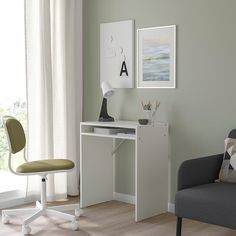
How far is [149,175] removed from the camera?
12.8 feet

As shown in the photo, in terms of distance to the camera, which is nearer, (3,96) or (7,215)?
(7,215)

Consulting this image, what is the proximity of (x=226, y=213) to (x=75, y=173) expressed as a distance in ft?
6.82

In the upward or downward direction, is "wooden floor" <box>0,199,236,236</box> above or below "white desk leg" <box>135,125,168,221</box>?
below

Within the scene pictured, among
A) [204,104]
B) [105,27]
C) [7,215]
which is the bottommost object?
[7,215]

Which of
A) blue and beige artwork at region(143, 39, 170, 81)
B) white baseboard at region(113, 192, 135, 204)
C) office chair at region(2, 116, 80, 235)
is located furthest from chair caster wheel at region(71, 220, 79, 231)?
blue and beige artwork at region(143, 39, 170, 81)

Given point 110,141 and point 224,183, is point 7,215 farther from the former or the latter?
point 224,183

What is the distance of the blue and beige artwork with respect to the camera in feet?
13.3

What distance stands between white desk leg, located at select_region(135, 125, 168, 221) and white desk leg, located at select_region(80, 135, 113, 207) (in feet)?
2.12

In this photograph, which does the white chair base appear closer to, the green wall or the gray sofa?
the gray sofa

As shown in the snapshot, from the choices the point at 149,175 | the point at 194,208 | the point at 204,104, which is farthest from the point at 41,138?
the point at 194,208

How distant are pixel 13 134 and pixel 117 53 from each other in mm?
1380

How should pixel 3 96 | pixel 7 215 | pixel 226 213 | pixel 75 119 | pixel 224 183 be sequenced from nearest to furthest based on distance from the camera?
pixel 226 213, pixel 224 183, pixel 7 215, pixel 3 96, pixel 75 119

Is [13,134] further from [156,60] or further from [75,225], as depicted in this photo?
[156,60]

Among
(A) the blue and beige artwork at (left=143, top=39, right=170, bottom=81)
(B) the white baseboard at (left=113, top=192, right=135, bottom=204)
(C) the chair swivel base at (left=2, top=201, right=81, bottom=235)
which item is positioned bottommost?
(B) the white baseboard at (left=113, top=192, right=135, bottom=204)
